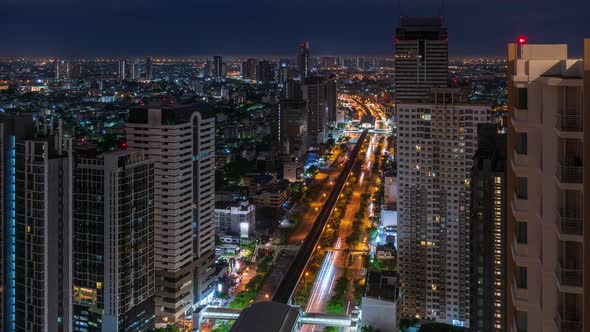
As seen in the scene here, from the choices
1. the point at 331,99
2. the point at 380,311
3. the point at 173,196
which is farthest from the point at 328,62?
the point at 380,311

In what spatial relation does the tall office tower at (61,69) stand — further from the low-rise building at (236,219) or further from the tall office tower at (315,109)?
the tall office tower at (315,109)

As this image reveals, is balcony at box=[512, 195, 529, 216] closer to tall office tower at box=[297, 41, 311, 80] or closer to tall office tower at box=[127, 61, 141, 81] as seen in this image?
tall office tower at box=[127, 61, 141, 81]

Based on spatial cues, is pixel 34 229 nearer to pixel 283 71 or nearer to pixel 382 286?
pixel 382 286

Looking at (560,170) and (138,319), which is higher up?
(560,170)

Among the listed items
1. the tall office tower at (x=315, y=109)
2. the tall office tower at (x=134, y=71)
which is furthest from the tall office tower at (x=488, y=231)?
the tall office tower at (x=134, y=71)

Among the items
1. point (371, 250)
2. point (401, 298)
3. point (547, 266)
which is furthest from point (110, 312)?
point (547, 266)

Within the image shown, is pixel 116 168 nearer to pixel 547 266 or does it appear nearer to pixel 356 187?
pixel 547 266
